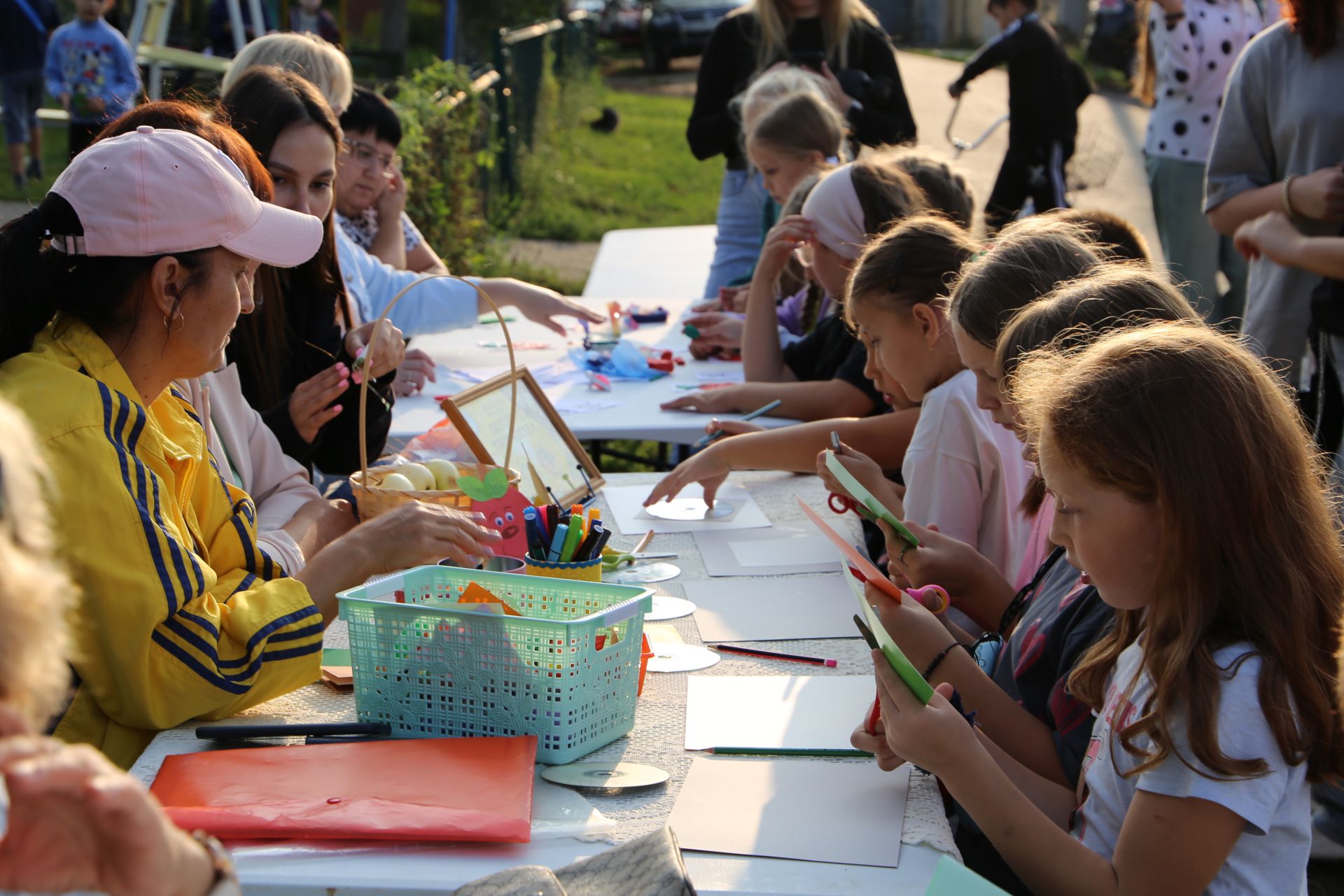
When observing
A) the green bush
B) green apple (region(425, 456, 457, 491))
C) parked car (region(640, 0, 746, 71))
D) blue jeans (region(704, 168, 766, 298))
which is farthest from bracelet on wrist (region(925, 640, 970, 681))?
parked car (region(640, 0, 746, 71))

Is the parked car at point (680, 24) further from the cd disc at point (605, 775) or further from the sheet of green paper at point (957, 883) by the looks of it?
the sheet of green paper at point (957, 883)

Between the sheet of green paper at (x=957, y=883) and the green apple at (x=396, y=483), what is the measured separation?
1276mm

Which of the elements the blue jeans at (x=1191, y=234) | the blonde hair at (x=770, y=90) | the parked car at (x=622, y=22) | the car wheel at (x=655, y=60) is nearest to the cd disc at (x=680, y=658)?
the blonde hair at (x=770, y=90)

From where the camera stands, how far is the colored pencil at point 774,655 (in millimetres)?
2004

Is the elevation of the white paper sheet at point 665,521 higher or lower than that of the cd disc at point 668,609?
lower

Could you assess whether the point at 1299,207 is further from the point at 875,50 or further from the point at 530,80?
the point at 530,80

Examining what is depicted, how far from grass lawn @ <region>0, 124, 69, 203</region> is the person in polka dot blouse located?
Result: 22.5 ft

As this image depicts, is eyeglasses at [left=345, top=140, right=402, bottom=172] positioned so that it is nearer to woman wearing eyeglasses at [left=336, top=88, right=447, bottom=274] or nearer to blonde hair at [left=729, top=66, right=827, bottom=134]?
woman wearing eyeglasses at [left=336, top=88, right=447, bottom=274]

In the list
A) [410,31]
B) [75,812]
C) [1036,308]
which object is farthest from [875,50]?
[410,31]

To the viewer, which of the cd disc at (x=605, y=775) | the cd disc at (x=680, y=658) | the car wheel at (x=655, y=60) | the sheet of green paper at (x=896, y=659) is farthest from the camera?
the car wheel at (x=655, y=60)

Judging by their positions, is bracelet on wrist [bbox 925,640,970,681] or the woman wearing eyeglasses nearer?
bracelet on wrist [bbox 925,640,970,681]

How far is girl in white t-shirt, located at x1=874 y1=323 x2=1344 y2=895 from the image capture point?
4.41 ft

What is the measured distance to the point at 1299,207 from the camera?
3.30m

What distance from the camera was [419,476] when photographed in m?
2.38
